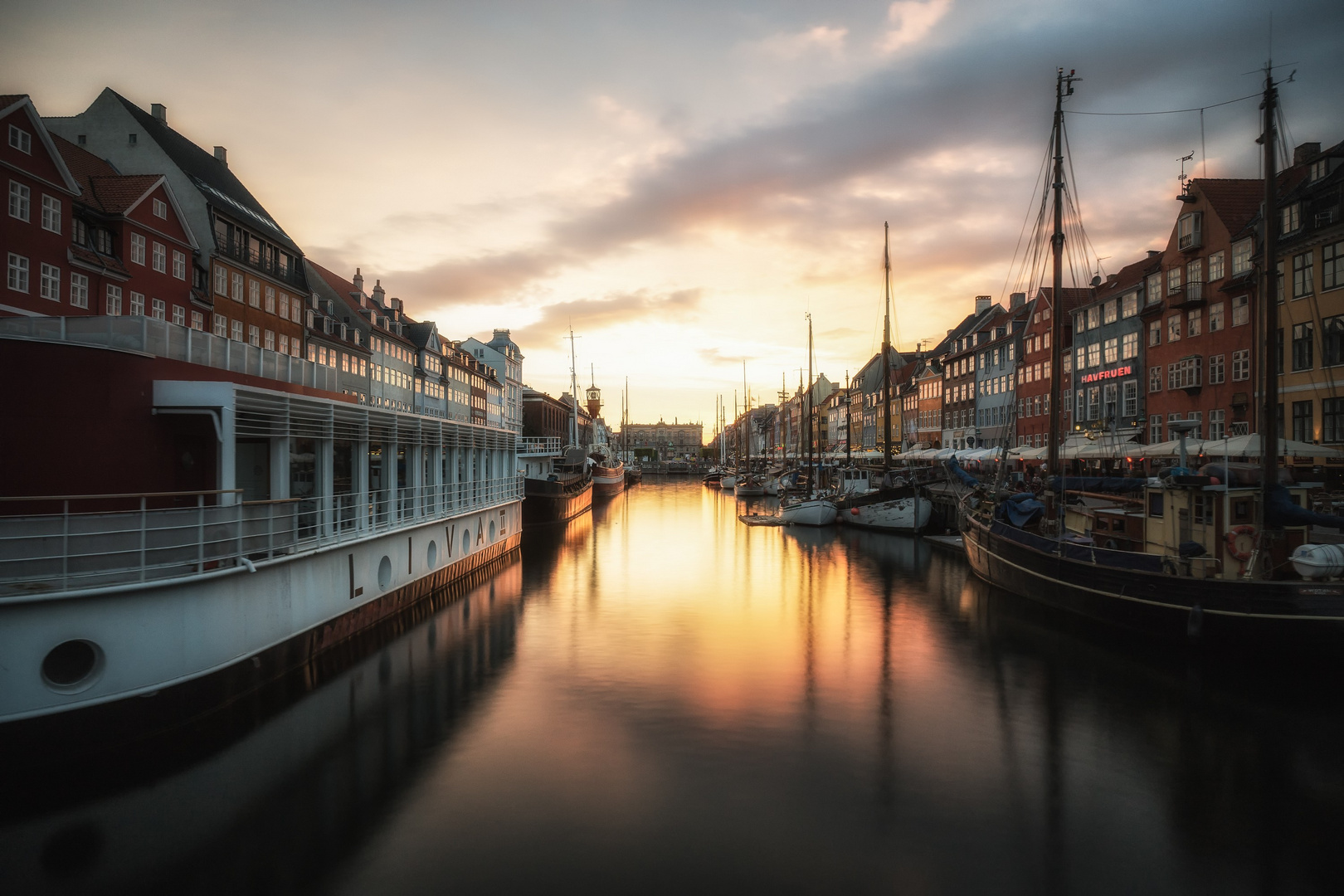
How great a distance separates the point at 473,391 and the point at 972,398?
49544mm

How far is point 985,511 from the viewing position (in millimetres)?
31875

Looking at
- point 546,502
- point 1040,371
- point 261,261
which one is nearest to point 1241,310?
point 1040,371

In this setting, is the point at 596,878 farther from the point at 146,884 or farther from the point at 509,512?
the point at 509,512

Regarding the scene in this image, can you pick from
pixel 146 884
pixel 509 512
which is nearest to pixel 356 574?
pixel 146 884

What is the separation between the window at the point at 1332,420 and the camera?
2723 centimetres

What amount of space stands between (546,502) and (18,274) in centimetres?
2982

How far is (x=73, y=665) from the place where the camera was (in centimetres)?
1023

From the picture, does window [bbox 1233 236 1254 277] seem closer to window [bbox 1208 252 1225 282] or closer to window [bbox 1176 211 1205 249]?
window [bbox 1208 252 1225 282]

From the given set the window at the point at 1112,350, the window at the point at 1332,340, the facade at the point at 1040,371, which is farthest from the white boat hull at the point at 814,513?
the window at the point at 1332,340

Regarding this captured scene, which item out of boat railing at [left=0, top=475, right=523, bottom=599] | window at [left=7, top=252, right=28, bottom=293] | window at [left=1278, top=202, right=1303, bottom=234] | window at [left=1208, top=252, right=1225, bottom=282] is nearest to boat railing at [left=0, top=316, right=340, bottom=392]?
boat railing at [left=0, top=475, right=523, bottom=599]

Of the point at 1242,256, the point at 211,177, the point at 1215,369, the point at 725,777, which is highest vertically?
the point at 211,177

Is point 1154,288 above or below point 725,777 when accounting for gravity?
above

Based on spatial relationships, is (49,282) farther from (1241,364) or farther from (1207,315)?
(1207,315)

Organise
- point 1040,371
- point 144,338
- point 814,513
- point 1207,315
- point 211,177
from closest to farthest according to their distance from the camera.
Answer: point 144,338 → point 1207,315 → point 211,177 → point 814,513 → point 1040,371
